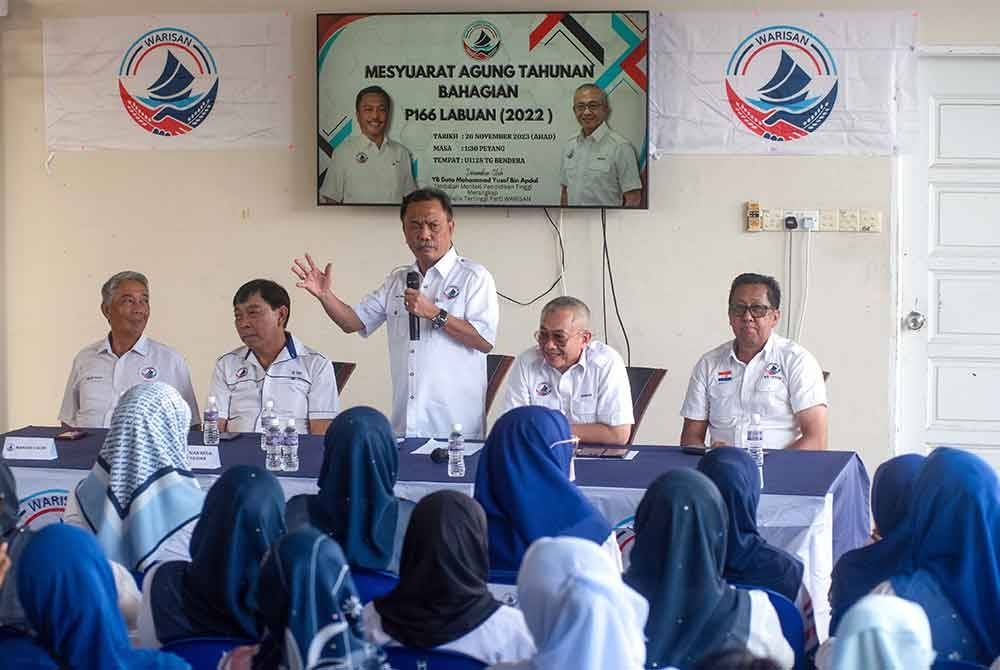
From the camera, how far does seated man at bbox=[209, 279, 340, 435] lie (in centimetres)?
505

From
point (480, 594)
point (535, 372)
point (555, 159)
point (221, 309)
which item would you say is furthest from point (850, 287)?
point (480, 594)

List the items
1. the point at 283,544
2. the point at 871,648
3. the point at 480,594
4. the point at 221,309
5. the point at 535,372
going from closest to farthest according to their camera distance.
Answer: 1. the point at 871,648
2. the point at 283,544
3. the point at 480,594
4. the point at 535,372
5. the point at 221,309

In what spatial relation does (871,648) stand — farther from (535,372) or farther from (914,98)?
(914,98)

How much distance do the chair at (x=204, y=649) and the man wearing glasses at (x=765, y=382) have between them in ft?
8.21

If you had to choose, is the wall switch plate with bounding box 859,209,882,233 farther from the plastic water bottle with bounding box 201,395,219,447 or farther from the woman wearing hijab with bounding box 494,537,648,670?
the woman wearing hijab with bounding box 494,537,648,670

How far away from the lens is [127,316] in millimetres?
5301

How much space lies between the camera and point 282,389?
5.06 meters

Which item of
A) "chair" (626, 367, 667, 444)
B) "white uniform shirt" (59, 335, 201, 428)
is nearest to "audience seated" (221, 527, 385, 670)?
"white uniform shirt" (59, 335, 201, 428)

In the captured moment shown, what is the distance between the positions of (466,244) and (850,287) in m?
1.86

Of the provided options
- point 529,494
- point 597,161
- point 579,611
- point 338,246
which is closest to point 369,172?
point 338,246

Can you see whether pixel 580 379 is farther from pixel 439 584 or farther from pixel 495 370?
pixel 439 584

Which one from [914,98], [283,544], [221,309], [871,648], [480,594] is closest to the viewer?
[871,648]

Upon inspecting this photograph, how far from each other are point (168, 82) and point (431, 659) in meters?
4.77

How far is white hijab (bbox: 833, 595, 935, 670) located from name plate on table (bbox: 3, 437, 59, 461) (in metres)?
3.15
